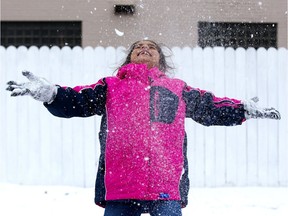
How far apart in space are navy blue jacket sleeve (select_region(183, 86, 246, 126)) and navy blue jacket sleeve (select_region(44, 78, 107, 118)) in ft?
1.59

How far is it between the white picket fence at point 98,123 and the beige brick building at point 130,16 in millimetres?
3456

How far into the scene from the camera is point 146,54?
400 cm

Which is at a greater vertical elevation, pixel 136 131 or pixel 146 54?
pixel 146 54

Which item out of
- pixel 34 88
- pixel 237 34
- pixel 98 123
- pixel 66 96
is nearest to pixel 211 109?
pixel 66 96

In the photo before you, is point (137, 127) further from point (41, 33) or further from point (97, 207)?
point (41, 33)

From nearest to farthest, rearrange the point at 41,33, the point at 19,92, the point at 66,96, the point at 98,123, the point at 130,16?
the point at 19,92
the point at 66,96
the point at 98,123
the point at 130,16
the point at 41,33

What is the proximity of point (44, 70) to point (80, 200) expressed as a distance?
1709 millimetres

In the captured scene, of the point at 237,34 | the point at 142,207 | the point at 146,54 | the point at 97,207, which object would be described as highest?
the point at 237,34

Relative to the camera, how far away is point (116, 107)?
3748 mm

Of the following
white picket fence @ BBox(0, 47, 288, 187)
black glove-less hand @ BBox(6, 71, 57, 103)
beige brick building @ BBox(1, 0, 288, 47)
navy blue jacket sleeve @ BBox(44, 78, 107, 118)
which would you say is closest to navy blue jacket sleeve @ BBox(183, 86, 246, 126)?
navy blue jacket sleeve @ BBox(44, 78, 107, 118)

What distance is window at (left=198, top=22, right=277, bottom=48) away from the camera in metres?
12.1

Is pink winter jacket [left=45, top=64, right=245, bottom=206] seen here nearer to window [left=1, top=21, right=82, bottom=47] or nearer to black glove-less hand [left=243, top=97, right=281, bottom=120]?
black glove-less hand [left=243, top=97, right=281, bottom=120]

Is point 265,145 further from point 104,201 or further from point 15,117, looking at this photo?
point 104,201

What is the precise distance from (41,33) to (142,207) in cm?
904
